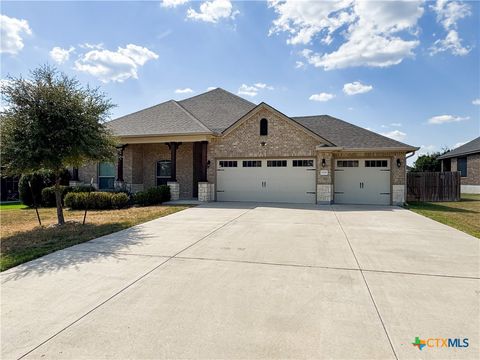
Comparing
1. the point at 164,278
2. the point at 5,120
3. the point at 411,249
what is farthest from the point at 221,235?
the point at 5,120

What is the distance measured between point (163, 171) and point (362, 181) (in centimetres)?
1170

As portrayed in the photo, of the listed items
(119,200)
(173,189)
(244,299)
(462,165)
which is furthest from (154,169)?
(462,165)

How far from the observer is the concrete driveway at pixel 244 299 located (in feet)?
8.75

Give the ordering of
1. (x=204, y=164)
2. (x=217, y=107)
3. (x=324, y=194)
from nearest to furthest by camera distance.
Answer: (x=324, y=194) < (x=204, y=164) < (x=217, y=107)

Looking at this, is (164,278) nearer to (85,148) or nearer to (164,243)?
(164,243)

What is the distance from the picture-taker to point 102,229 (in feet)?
26.0

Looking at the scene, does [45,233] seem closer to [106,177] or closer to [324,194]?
[106,177]

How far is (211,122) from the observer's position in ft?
55.8

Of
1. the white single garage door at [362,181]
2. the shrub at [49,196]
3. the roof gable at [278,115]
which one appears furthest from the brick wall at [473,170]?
the shrub at [49,196]

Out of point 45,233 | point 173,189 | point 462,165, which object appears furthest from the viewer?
point 462,165

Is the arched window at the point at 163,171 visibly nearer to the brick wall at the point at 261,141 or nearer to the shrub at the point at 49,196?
the brick wall at the point at 261,141

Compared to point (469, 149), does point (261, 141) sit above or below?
below

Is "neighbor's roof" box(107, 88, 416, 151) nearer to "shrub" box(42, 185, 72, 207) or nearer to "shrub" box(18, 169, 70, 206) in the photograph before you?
"shrub" box(42, 185, 72, 207)

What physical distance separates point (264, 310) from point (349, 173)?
494 inches
